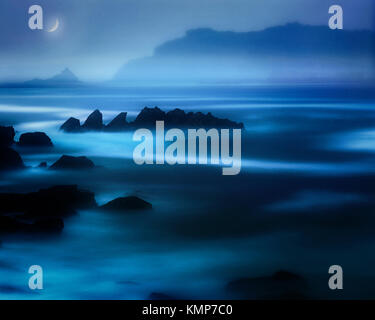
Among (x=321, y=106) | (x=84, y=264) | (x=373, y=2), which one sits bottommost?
(x=84, y=264)

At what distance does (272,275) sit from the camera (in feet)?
8.59

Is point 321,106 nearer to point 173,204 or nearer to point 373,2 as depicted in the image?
point 373,2

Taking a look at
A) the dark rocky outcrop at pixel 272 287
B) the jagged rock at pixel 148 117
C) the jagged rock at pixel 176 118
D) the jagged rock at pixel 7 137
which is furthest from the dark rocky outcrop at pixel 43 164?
the dark rocky outcrop at pixel 272 287

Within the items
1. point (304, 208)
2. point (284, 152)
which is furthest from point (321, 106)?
point (304, 208)

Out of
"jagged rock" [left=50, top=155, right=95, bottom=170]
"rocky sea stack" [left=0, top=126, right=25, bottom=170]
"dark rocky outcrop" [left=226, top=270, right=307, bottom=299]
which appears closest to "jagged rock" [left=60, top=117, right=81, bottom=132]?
"jagged rock" [left=50, top=155, right=95, bottom=170]

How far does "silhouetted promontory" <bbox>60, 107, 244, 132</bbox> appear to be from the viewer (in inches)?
104

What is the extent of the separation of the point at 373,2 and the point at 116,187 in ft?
4.40

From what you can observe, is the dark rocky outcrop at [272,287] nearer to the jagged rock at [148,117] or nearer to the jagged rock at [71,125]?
the jagged rock at [148,117]

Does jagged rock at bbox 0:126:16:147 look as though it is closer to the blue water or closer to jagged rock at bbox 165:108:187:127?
the blue water

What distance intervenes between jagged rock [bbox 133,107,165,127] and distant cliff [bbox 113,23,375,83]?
134 millimetres

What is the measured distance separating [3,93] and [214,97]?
2.97 feet

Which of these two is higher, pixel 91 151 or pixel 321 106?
pixel 321 106
